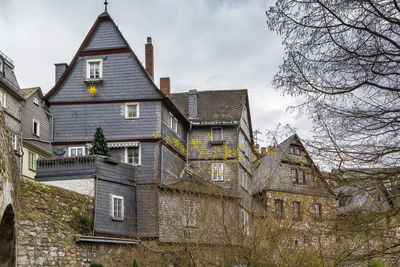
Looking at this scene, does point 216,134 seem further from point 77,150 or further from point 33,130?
point 33,130

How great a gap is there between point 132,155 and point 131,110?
2365 mm

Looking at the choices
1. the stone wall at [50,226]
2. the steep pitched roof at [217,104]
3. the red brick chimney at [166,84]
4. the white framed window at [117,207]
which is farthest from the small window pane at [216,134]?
the stone wall at [50,226]

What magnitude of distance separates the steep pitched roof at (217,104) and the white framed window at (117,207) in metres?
9.61

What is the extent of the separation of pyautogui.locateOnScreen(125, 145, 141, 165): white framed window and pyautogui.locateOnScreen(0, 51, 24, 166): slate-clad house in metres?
9.30

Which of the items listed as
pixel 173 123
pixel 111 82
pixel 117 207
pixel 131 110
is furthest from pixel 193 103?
pixel 117 207

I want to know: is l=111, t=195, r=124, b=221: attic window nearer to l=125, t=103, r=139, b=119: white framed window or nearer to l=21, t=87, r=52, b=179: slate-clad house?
l=125, t=103, r=139, b=119: white framed window

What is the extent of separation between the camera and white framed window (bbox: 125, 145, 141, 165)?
87.5 feet

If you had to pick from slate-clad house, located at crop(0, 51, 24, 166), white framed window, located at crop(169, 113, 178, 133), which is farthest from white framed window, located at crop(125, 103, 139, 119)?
slate-clad house, located at crop(0, 51, 24, 166)

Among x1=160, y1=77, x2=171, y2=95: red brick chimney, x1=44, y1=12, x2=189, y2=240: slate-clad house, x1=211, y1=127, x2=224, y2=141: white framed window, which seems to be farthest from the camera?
x1=160, y1=77, x2=171, y2=95: red brick chimney

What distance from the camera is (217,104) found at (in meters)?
34.5

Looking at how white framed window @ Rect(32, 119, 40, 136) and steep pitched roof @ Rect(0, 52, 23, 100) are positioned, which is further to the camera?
white framed window @ Rect(32, 119, 40, 136)

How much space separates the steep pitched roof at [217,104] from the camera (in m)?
33.2

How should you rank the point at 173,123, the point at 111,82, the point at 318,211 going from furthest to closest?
the point at 173,123 < the point at 111,82 < the point at 318,211

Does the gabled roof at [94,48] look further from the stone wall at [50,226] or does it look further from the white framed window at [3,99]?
the stone wall at [50,226]
